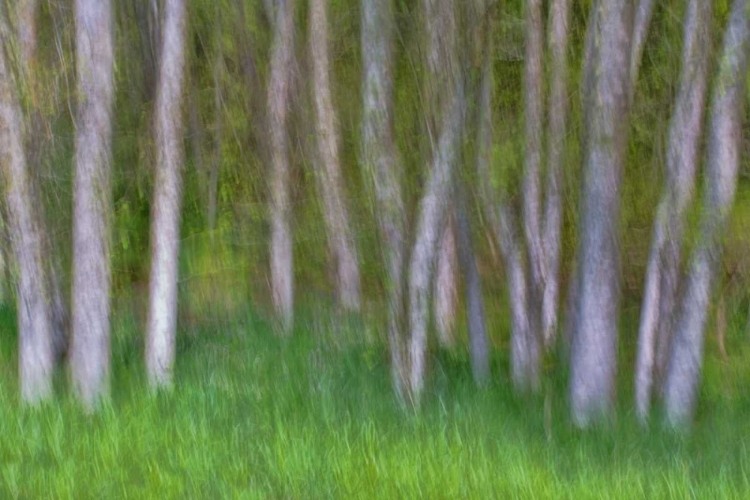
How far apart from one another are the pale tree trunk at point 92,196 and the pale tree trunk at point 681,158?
4566 millimetres

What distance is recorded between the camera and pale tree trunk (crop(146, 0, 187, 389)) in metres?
8.34

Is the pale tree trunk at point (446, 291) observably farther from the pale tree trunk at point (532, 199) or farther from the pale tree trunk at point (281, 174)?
the pale tree trunk at point (281, 174)

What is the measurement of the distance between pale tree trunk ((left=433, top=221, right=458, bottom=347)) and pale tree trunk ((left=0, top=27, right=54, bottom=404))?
165 inches

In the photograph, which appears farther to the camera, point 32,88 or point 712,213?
point 32,88

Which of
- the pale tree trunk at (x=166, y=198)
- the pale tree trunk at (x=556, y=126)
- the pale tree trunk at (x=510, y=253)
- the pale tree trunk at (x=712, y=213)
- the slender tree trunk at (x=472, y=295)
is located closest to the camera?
the pale tree trunk at (x=712, y=213)

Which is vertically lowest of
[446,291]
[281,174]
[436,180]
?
[446,291]

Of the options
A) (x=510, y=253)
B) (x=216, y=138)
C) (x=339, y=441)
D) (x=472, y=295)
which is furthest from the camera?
(x=216, y=138)

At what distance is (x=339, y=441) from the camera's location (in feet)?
21.5

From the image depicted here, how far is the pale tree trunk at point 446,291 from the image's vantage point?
1057cm

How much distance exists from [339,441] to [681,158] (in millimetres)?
3604

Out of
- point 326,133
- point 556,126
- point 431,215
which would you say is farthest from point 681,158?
point 326,133

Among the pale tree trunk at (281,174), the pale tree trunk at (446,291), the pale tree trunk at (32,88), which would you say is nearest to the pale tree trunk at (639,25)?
the pale tree trunk at (446,291)

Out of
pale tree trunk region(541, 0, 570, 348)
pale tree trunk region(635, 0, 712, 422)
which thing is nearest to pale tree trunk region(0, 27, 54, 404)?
pale tree trunk region(541, 0, 570, 348)

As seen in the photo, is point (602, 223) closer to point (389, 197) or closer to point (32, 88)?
point (389, 197)
